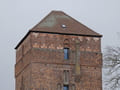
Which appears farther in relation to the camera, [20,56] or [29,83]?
[20,56]

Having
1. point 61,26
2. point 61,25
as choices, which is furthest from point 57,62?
point 61,25

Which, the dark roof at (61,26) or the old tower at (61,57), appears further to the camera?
the dark roof at (61,26)

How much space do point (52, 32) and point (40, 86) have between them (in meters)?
5.34

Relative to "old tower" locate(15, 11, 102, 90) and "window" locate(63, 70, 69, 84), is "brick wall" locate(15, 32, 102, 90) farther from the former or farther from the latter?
"window" locate(63, 70, 69, 84)

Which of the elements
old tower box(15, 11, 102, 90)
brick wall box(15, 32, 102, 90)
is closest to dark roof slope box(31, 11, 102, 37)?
old tower box(15, 11, 102, 90)

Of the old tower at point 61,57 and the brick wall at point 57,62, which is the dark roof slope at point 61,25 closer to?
the old tower at point 61,57

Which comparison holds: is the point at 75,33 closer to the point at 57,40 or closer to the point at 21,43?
the point at 57,40

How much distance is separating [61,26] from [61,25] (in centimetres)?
21

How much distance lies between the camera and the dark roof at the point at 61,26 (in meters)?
60.5

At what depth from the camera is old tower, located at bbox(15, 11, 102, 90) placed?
196 ft

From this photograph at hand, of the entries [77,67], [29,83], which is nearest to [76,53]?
[77,67]

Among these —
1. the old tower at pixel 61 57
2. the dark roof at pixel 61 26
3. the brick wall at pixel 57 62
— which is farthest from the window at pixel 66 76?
the dark roof at pixel 61 26

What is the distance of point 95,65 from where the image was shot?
6162cm

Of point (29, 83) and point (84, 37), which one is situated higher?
point (84, 37)
